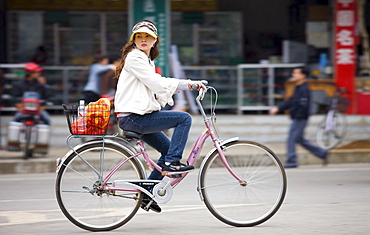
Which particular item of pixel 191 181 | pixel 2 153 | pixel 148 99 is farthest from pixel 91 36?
pixel 148 99

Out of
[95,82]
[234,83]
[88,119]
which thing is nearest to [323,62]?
[234,83]

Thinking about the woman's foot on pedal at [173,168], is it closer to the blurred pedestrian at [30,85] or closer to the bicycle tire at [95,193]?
the bicycle tire at [95,193]

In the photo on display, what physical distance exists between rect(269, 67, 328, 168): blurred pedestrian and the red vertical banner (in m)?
4.54

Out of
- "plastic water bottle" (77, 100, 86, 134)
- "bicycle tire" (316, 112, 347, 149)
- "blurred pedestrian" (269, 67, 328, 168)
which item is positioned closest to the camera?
"plastic water bottle" (77, 100, 86, 134)

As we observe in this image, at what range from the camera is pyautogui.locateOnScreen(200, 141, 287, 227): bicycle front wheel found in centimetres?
561

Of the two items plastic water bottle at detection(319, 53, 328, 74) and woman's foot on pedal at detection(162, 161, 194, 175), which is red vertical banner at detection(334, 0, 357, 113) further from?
woman's foot on pedal at detection(162, 161, 194, 175)

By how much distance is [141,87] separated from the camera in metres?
5.45

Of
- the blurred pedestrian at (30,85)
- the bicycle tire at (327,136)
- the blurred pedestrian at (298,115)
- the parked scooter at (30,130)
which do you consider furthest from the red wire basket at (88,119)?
the bicycle tire at (327,136)

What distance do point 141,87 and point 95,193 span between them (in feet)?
3.17

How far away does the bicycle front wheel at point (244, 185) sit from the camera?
221 inches

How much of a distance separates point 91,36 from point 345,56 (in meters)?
6.14

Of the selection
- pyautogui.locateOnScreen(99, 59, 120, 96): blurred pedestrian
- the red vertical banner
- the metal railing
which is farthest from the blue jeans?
the red vertical banner

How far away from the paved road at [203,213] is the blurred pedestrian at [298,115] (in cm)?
155

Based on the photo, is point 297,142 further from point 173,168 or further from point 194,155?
point 173,168
